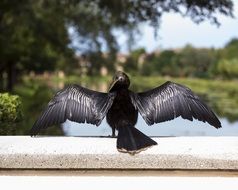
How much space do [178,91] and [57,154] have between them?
4.68ft

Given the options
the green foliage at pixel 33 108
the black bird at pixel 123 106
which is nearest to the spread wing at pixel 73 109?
the black bird at pixel 123 106

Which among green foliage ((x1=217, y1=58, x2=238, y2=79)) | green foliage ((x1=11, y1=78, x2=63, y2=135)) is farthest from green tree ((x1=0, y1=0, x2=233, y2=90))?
green foliage ((x1=217, y1=58, x2=238, y2=79))

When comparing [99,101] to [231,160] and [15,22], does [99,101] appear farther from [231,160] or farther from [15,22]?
[15,22]

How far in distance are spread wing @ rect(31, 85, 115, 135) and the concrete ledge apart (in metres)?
0.39

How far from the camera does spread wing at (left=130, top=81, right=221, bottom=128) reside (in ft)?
18.1

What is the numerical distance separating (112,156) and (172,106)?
948 millimetres

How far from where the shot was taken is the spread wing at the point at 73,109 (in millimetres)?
5555

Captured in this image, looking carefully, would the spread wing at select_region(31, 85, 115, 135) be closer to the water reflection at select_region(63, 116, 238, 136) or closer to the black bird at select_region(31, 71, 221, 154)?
the black bird at select_region(31, 71, 221, 154)

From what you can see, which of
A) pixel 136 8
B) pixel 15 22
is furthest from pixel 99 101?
pixel 15 22

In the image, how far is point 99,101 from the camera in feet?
18.4

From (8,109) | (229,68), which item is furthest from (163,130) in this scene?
(229,68)

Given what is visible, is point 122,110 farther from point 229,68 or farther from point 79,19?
point 229,68

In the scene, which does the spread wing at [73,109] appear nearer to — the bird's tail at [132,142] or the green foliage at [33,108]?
the bird's tail at [132,142]
